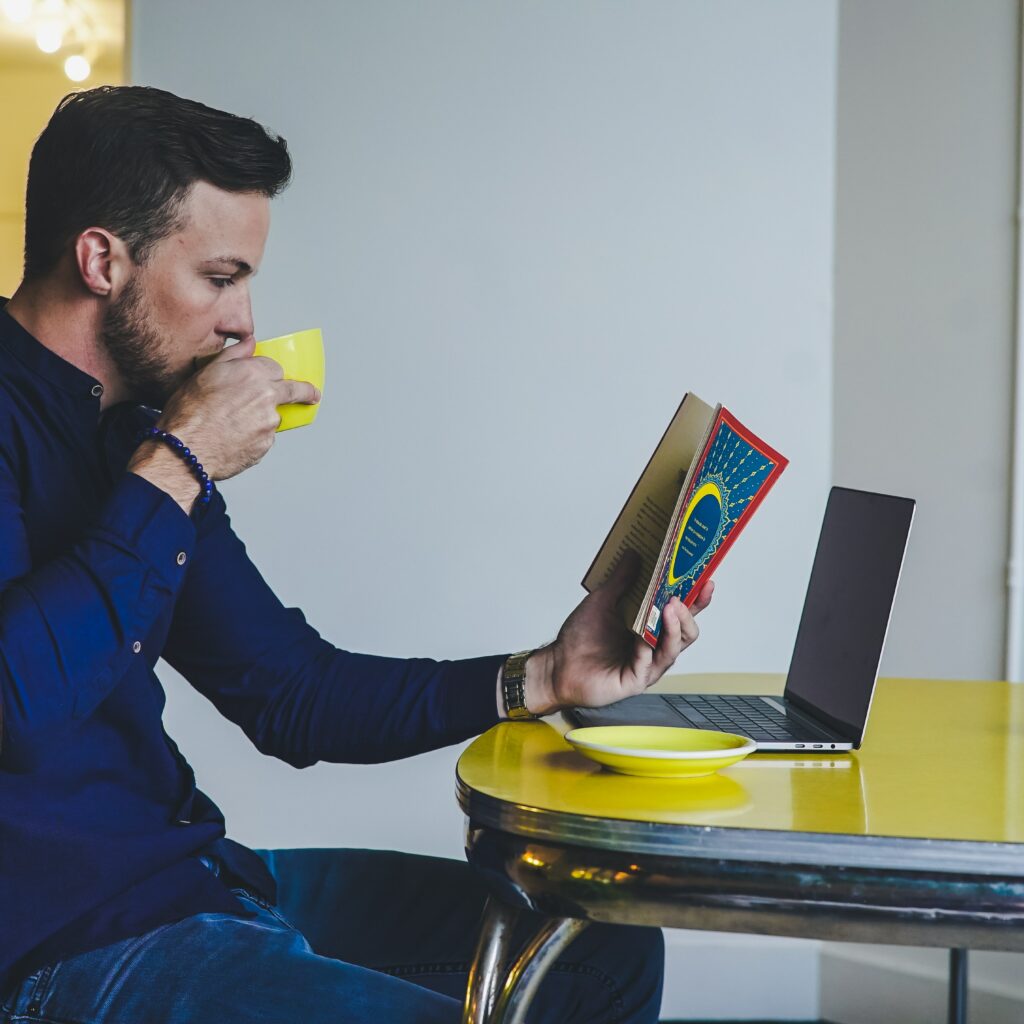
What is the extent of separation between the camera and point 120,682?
3.86ft

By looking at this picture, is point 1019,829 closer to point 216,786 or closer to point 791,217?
point 791,217

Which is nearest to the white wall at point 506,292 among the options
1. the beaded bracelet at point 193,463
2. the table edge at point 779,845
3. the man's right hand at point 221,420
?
the man's right hand at point 221,420

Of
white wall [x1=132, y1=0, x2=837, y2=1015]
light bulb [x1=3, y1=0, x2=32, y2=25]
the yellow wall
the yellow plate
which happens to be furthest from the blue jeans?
light bulb [x1=3, y1=0, x2=32, y2=25]

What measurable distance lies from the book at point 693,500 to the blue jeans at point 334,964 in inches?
12.5

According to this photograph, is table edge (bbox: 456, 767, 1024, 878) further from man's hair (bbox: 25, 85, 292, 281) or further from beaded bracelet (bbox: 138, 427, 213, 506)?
man's hair (bbox: 25, 85, 292, 281)

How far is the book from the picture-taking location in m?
1.07

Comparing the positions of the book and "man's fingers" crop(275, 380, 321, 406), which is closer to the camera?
the book

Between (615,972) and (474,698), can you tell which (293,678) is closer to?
(474,698)

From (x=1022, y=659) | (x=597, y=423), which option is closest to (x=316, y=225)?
(x=597, y=423)

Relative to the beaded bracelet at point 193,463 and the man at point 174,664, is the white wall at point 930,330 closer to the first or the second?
the man at point 174,664

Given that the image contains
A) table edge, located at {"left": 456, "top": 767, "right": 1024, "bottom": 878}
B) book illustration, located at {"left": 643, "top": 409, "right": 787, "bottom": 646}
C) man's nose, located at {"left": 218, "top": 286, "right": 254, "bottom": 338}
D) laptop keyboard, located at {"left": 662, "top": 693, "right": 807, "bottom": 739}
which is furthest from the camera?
man's nose, located at {"left": 218, "top": 286, "right": 254, "bottom": 338}

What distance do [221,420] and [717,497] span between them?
447mm

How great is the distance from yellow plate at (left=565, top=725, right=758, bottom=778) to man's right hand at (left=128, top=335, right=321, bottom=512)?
1.28ft

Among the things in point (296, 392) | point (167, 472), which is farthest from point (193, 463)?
point (296, 392)
